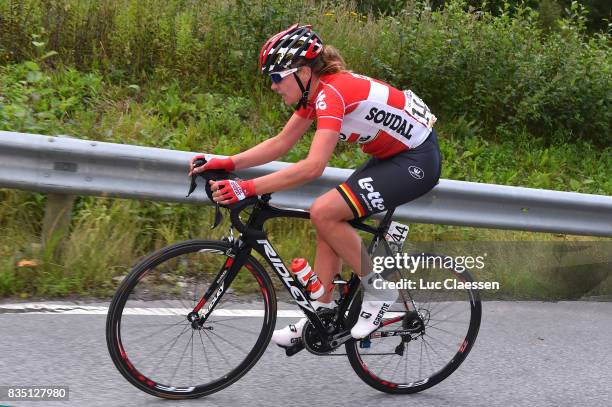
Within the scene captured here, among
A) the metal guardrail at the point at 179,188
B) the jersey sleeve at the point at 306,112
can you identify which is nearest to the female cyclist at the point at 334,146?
the jersey sleeve at the point at 306,112

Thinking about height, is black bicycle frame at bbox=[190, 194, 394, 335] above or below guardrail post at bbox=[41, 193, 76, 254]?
above

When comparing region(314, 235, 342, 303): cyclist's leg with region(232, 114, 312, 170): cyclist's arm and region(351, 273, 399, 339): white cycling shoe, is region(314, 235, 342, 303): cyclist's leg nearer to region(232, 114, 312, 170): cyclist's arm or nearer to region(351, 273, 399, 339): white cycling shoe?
region(351, 273, 399, 339): white cycling shoe

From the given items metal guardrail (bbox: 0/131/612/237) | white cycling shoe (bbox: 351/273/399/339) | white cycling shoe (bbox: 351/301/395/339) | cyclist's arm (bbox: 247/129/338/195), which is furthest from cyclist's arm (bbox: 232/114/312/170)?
metal guardrail (bbox: 0/131/612/237)

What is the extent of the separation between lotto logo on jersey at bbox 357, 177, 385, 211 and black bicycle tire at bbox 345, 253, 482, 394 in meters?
0.51

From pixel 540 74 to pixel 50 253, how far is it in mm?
6382

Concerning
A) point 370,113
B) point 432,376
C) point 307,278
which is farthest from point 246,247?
point 432,376

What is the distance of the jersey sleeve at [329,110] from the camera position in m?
3.97

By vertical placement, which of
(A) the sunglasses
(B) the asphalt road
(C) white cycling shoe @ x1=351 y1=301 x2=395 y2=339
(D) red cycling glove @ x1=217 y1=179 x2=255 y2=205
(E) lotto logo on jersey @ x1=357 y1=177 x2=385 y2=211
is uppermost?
(A) the sunglasses

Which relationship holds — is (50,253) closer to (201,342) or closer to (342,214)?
(201,342)

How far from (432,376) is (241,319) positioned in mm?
1156

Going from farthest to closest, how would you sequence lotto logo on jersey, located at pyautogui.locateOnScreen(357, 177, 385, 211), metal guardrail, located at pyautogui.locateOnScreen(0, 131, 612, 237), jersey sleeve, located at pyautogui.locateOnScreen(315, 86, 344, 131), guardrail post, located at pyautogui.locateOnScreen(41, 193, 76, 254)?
guardrail post, located at pyautogui.locateOnScreen(41, 193, 76, 254)
metal guardrail, located at pyautogui.locateOnScreen(0, 131, 612, 237)
lotto logo on jersey, located at pyautogui.locateOnScreen(357, 177, 385, 211)
jersey sleeve, located at pyautogui.locateOnScreen(315, 86, 344, 131)

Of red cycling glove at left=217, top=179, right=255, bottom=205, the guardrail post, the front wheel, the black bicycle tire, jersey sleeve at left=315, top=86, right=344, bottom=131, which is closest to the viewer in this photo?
red cycling glove at left=217, top=179, right=255, bottom=205

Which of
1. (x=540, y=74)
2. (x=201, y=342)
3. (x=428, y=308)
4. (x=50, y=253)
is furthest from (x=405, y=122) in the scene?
(x=540, y=74)

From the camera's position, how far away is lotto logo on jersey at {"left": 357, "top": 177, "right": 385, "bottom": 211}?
165 inches
